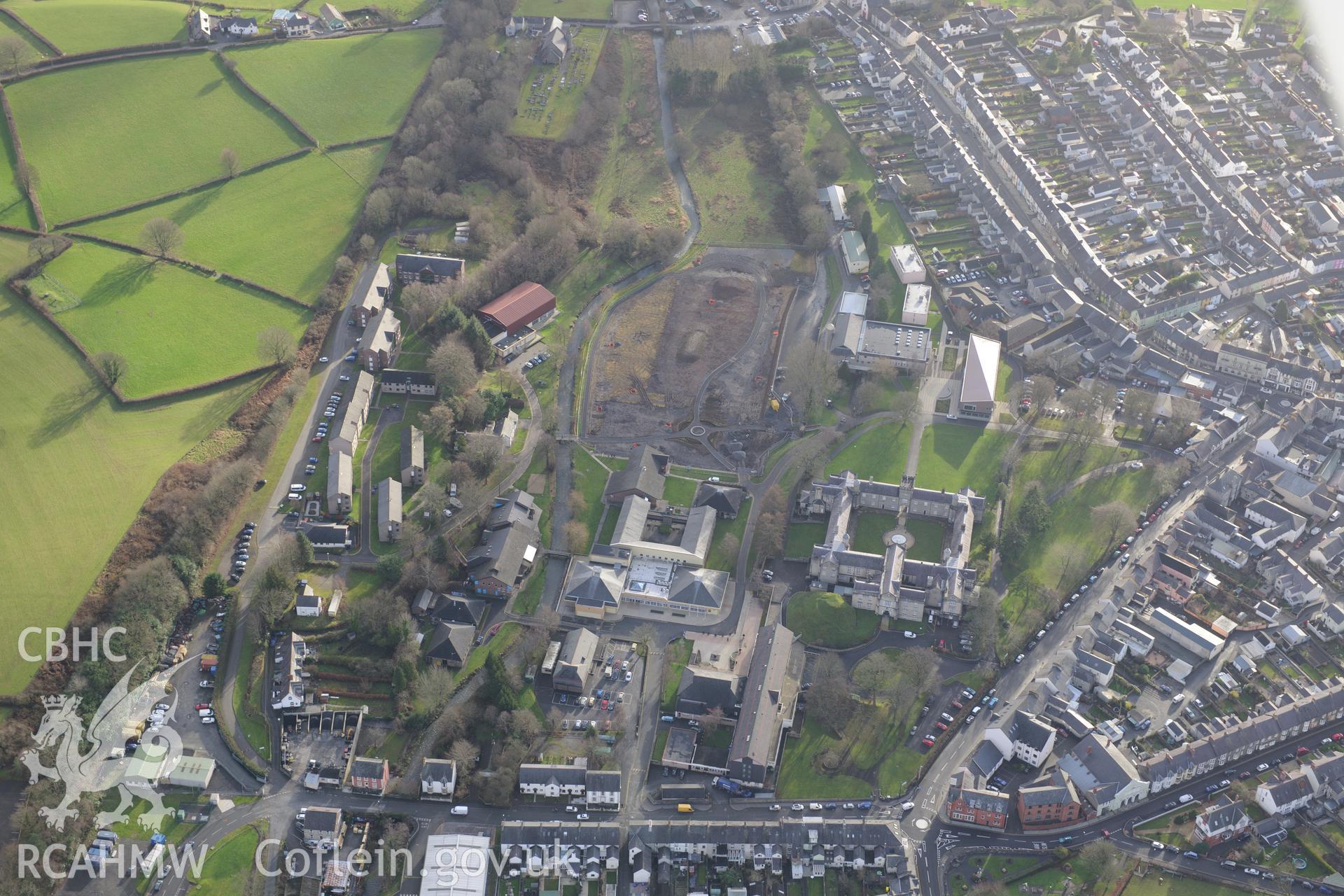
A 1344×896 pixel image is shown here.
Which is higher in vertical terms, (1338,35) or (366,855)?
(1338,35)

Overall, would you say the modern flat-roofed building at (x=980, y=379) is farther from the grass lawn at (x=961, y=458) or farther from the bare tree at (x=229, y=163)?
the bare tree at (x=229, y=163)

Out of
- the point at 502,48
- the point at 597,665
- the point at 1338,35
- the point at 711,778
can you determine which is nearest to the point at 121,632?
the point at 597,665

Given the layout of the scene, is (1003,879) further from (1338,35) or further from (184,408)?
(1338,35)

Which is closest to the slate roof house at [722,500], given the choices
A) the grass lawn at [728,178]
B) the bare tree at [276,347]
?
the grass lawn at [728,178]

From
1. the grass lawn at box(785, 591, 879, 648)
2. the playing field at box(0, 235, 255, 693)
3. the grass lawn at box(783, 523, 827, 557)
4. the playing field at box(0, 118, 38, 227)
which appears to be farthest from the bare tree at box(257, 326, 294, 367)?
the grass lawn at box(785, 591, 879, 648)

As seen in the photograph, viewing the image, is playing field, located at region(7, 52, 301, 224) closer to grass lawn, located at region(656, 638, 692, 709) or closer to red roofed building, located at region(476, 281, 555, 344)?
red roofed building, located at region(476, 281, 555, 344)
